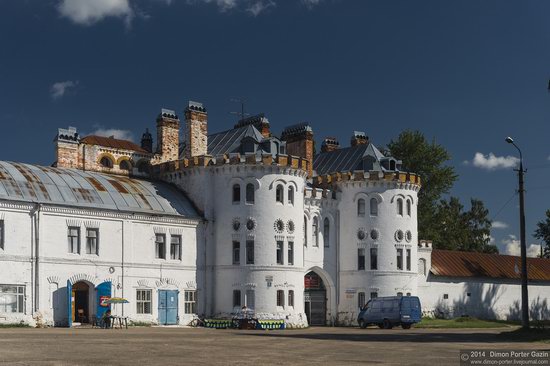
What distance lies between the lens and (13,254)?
162 ft

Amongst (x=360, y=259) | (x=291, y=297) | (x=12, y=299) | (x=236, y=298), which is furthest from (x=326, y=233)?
(x=12, y=299)

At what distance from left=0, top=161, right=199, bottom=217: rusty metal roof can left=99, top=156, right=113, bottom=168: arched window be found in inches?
260

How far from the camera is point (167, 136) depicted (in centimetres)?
6456

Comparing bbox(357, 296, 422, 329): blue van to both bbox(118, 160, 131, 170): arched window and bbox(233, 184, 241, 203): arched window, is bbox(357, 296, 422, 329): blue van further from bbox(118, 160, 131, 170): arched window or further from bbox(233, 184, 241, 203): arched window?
bbox(118, 160, 131, 170): arched window

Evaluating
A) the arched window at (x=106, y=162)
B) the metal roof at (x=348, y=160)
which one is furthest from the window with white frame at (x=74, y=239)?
the metal roof at (x=348, y=160)

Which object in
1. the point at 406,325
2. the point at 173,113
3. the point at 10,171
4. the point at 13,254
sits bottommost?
the point at 406,325

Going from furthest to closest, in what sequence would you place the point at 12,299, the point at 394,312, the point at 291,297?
1. the point at 291,297
2. the point at 394,312
3. the point at 12,299

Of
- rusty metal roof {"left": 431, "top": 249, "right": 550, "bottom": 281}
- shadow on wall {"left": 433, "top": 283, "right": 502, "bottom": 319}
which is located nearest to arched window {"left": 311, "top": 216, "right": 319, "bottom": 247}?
rusty metal roof {"left": 431, "top": 249, "right": 550, "bottom": 281}

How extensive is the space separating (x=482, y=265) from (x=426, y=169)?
443 inches

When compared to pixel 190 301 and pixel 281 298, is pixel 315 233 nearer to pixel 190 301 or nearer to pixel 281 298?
pixel 281 298

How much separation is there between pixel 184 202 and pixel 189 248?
3.37 metres

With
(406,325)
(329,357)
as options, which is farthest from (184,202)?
(329,357)

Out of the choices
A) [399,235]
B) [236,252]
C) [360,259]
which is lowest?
[360,259]

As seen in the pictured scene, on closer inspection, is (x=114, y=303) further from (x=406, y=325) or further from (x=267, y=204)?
(x=406, y=325)
